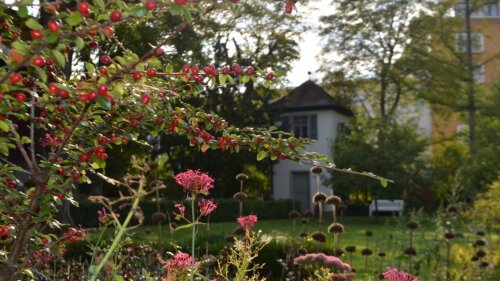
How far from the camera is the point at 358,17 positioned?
108 feet

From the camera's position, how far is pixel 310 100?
3378 centimetres

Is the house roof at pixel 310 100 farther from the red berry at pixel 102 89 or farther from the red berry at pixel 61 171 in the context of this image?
the red berry at pixel 102 89

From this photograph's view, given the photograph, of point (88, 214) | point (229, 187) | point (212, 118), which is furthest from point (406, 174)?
point (212, 118)

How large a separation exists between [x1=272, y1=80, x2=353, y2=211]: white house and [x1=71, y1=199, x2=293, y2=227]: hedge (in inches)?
107

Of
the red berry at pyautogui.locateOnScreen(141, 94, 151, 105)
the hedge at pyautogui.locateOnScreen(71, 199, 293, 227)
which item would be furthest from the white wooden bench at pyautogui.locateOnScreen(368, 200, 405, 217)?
the red berry at pyautogui.locateOnScreen(141, 94, 151, 105)

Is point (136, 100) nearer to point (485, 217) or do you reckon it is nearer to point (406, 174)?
point (485, 217)

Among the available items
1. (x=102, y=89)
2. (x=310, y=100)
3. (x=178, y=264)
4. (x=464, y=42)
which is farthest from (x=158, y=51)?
(x=310, y=100)

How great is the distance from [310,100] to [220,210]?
9.97m

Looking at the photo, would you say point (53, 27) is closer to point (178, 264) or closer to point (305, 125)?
point (178, 264)

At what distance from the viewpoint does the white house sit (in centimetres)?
3328

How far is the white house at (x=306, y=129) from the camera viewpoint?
1310 inches

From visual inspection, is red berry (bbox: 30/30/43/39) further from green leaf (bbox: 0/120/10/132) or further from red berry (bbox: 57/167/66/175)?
red berry (bbox: 57/167/66/175)

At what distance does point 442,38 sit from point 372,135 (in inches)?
194

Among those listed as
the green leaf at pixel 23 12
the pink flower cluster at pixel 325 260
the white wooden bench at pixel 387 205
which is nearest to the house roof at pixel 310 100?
the white wooden bench at pixel 387 205
